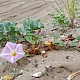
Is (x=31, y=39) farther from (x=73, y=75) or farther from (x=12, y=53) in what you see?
(x=73, y=75)

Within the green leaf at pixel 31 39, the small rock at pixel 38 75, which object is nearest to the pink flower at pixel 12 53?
the small rock at pixel 38 75

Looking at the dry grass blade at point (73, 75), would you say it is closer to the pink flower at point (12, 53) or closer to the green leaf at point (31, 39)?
the pink flower at point (12, 53)

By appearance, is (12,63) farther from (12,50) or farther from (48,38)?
(48,38)

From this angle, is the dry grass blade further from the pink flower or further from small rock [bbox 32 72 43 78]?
the pink flower

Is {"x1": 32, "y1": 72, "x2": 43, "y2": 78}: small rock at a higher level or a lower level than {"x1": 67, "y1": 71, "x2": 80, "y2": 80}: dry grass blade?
higher

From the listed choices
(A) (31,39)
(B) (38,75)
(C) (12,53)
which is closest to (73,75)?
(B) (38,75)

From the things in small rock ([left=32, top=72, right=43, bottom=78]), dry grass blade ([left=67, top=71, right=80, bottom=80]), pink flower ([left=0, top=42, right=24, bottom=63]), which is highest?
pink flower ([left=0, top=42, right=24, bottom=63])

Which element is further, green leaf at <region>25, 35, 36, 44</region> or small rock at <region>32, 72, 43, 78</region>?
green leaf at <region>25, 35, 36, 44</region>

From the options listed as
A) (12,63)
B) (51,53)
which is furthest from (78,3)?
(12,63)

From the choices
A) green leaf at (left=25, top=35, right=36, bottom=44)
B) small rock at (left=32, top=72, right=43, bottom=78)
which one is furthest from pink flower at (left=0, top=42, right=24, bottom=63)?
green leaf at (left=25, top=35, right=36, bottom=44)
